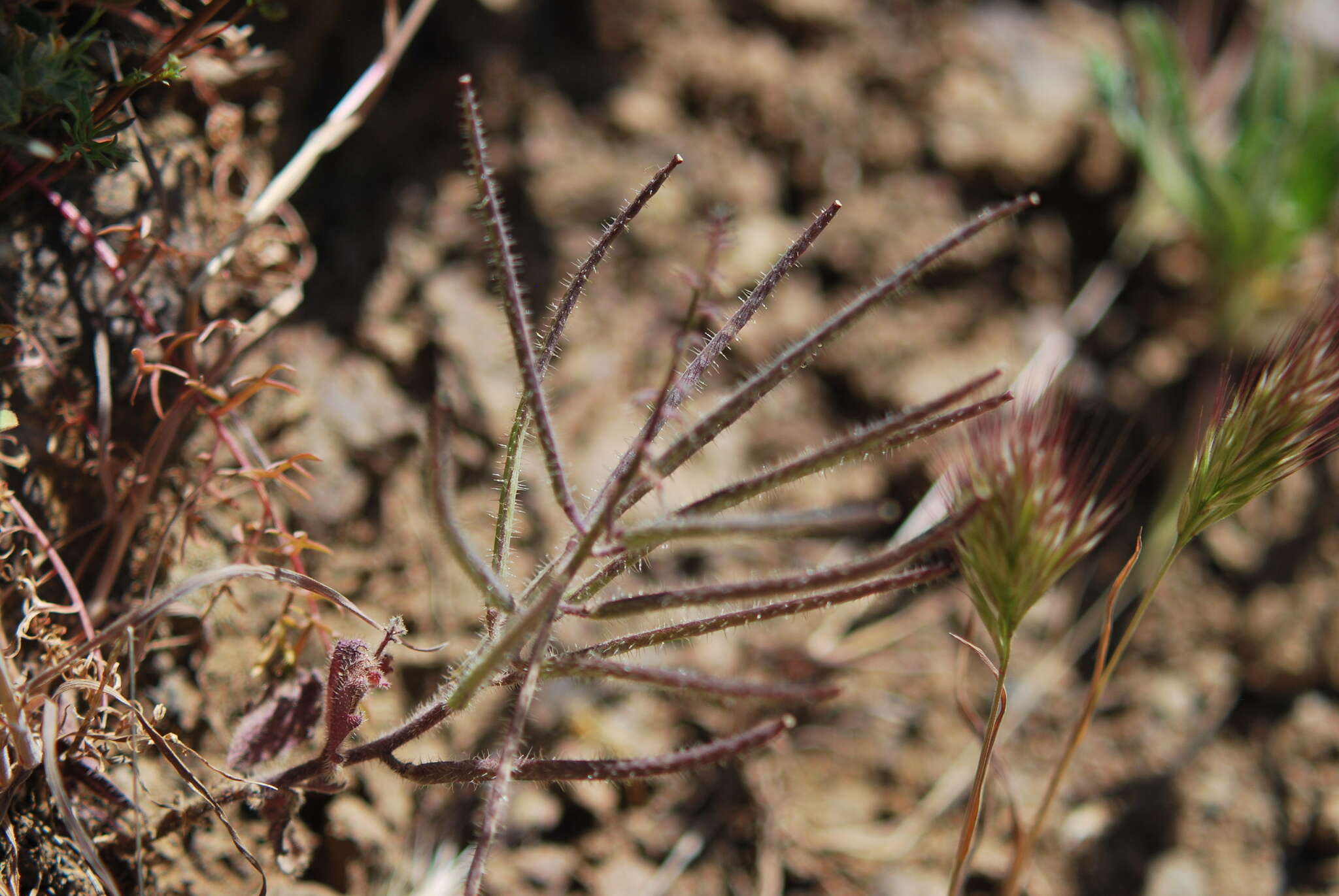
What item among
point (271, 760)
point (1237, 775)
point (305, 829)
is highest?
point (271, 760)

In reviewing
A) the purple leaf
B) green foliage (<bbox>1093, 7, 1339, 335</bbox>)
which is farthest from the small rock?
the purple leaf

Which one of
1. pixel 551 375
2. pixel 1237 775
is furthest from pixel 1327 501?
pixel 551 375

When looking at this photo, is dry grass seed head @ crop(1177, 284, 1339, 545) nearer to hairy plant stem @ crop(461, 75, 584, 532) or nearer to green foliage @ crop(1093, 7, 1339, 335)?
hairy plant stem @ crop(461, 75, 584, 532)

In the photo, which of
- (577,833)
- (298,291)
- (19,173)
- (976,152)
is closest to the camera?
(19,173)

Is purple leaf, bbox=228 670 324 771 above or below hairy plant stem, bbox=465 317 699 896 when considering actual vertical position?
below

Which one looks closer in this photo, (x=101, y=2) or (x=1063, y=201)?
(x=101, y=2)

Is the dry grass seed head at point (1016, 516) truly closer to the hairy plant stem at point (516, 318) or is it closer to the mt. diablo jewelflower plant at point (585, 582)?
the mt. diablo jewelflower plant at point (585, 582)

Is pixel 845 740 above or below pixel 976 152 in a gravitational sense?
below

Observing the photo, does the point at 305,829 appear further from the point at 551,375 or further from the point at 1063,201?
the point at 1063,201
